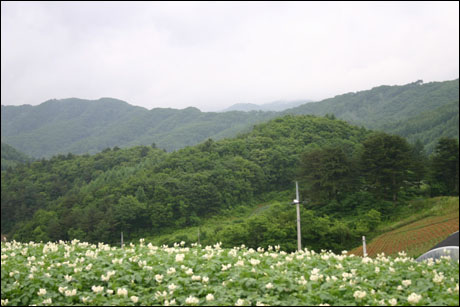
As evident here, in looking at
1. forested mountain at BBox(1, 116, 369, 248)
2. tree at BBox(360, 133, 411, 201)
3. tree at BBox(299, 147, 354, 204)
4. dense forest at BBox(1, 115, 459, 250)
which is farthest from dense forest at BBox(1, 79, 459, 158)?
tree at BBox(360, 133, 411, 201)

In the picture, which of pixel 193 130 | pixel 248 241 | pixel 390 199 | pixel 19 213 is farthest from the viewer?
pixel 193 130

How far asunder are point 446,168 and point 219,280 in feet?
69.2

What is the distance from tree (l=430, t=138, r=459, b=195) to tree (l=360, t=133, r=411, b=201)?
202 centimetres

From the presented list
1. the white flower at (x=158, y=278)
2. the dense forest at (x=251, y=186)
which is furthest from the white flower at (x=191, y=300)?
the dense forest at (x=251, y=186)

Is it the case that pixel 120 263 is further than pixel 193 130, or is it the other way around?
pixel 193 130

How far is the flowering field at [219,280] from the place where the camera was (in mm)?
2840

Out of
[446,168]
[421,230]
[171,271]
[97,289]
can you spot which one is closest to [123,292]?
[97,289]

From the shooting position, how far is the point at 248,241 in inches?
873

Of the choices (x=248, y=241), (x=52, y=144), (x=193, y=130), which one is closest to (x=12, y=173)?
(x=248, y=241)

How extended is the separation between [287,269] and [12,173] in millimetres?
76016

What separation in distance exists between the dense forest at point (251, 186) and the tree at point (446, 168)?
0.06m

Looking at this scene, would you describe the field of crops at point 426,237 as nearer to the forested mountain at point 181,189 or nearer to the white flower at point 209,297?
the white flower at point 209,297

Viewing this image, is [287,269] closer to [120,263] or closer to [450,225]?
[120,263]

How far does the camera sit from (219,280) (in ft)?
10.6
